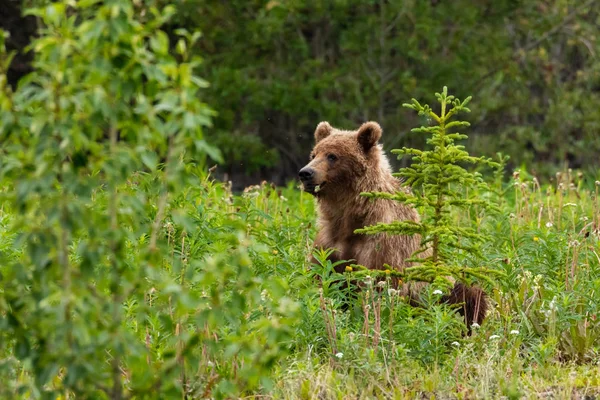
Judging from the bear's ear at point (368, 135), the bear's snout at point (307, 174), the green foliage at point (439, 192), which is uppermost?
the green foliage at point (439, 192)

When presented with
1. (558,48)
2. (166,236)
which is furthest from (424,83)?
(166,236)

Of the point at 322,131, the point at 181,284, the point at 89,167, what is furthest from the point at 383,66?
the point at 89,167

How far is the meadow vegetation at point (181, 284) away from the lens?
124 inches

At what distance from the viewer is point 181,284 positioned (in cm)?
473

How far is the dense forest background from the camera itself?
502 inches

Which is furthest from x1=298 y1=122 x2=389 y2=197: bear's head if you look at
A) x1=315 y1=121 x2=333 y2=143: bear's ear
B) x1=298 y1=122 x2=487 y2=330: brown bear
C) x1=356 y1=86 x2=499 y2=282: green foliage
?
x1=356 y1=86 x2=499 y2=282: green foliage

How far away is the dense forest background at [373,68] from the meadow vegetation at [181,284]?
5.21 meters

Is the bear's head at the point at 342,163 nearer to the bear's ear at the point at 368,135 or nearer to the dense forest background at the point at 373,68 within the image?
the bear's ear at the point at 368,135

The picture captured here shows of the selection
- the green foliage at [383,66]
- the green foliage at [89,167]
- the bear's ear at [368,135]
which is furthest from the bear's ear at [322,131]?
the green foliage at [383,66]

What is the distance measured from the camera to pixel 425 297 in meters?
5.23

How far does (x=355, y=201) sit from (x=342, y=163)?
12.4 inches

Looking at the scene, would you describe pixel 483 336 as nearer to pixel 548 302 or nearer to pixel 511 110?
pixel 548 302

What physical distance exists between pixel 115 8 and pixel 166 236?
10.3 feet

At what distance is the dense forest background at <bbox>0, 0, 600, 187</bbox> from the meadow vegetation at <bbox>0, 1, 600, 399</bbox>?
5.21 m
